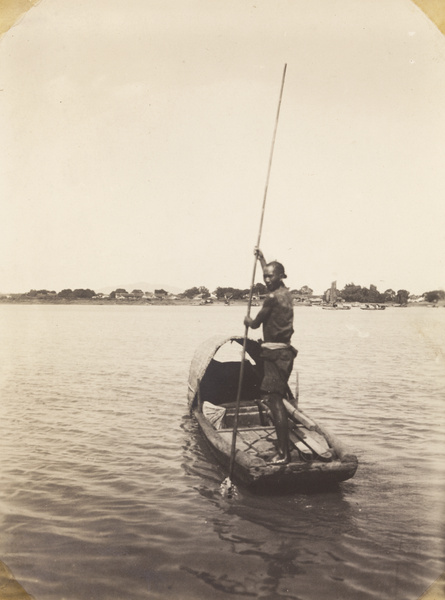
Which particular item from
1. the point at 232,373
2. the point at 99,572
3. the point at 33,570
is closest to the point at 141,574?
the point at 99,572

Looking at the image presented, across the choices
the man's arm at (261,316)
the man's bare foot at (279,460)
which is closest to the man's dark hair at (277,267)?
the man's arm at (261,316)

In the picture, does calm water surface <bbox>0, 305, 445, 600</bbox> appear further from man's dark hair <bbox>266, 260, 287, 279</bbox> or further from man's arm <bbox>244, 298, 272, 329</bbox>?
man's dark hair <bbox>266, 260, 287, 279</bbox>

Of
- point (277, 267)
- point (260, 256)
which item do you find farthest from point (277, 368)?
point (260, 256)

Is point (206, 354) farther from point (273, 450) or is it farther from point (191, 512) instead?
point (191, 512)

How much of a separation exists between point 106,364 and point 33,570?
15.9 meters

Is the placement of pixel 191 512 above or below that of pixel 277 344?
below

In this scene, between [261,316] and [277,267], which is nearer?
[261,316]

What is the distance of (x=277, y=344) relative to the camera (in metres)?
6.30

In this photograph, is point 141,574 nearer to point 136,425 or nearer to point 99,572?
point 99,572

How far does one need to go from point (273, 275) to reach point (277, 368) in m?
1.18

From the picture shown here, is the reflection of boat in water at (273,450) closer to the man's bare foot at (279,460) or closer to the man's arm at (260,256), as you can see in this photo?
the man's bare foot at (279,460)

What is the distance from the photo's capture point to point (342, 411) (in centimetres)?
1230

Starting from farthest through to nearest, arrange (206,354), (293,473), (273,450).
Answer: (206,354), (273,450), (293,473)

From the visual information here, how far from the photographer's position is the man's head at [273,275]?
6.36m
